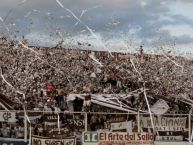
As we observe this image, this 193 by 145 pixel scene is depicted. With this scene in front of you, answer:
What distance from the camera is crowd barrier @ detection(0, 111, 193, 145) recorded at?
20297 mm

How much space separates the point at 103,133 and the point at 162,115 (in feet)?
7.24

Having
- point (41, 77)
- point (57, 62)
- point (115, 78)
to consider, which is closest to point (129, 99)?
point (115, 78)

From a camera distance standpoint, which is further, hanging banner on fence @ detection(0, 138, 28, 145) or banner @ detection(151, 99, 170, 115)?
Answer: banner @ detection(151, 99, 170, 115)

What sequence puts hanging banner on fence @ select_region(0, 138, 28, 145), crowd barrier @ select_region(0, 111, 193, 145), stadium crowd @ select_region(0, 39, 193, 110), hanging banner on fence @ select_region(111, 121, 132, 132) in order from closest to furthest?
hanging banner on fence @ select_region(0, 138, 28, 145) → crowd barrier @ select_region(0, 111, 193, 145) → hanging banner on fence @ select_region(111, 121, 132, 132) → stadium crowd @ select_region(0, 39, 193, 110)

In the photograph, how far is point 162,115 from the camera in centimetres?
2166

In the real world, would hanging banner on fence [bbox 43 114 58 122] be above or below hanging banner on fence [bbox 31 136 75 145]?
above

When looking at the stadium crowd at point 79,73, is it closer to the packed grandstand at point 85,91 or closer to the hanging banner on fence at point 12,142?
the packed grandstand at point 85,91

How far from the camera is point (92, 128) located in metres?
21.5

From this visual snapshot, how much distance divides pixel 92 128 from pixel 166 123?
2.49 metres

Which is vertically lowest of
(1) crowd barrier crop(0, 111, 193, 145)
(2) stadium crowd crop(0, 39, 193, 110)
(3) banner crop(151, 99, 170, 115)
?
(1) crowd barrier crop(0, 111, 193, 145)

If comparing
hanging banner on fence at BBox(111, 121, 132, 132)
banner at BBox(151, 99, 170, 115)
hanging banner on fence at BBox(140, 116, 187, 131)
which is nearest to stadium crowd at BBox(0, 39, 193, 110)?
banner at BBox(151, 99, 170, 115)

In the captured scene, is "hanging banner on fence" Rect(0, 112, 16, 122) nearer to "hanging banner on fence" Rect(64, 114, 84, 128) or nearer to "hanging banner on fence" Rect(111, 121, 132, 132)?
"hanging banner on fence" Rect(64, 114, 84, 128)

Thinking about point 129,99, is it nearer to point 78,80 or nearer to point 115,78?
point 115,78

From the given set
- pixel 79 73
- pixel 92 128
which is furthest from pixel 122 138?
pixel 79 73
